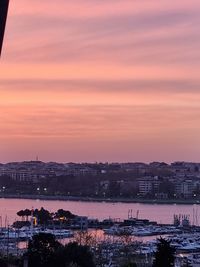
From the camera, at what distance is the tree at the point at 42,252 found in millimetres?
4812

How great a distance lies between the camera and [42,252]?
5.02 metres

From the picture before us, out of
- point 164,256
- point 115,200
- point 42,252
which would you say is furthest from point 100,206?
point 164,256

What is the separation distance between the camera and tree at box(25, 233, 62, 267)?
15.8 ft

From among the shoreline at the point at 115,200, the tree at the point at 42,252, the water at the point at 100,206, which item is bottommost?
the tree at the point at 42,252

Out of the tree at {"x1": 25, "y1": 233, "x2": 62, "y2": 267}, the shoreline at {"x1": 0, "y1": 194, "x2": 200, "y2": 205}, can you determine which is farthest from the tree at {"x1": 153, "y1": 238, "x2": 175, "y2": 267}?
A: the shoreline at {"x1": 0, "y1": 194, "x2": 200, "y2": 205}

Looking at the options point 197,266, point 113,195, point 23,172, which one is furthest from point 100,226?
point 23,172

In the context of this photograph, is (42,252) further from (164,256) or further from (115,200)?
(115,200)

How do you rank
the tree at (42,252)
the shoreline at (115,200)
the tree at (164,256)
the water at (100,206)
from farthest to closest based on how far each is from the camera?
the shoreline at (115,200)
the water at (100,206)
the tree at (42,252)
the tree at (164,256)

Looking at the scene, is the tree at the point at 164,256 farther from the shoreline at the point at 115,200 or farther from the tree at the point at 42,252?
the shoreline at the point at 115,200

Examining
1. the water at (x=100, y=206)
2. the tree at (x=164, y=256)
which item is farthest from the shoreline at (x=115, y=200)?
the tree at (x=164, y=256)

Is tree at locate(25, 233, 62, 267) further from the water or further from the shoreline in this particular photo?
the shoreline

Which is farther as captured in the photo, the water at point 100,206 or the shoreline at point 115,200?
the shoreline at point 115,200

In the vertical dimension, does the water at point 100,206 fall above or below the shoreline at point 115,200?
below

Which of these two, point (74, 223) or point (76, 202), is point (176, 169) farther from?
point (74, 223)
